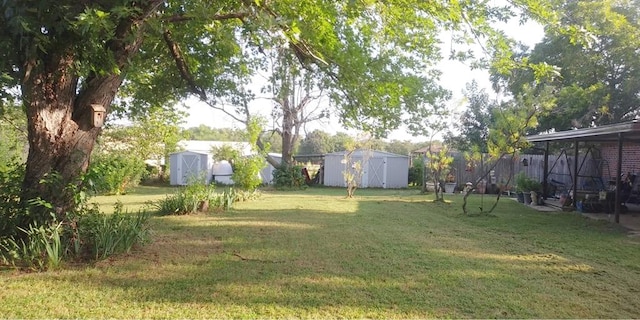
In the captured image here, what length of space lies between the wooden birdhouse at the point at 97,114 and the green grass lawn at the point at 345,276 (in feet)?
5.62

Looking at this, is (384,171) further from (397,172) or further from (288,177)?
(288,177)

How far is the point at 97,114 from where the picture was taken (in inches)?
213

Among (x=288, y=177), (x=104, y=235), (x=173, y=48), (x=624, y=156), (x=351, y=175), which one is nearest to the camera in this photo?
(x=104, y=235)

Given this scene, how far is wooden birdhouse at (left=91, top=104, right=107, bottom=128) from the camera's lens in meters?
5.39

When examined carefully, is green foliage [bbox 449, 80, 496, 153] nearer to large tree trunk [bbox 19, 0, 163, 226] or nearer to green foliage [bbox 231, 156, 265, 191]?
green foliage [bbox 231, 156, 265, 191]

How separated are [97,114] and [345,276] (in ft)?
11.8

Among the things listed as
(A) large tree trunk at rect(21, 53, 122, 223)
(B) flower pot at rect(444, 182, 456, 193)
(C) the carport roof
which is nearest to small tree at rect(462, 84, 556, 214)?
(C) the carport roof

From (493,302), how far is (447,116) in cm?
1383

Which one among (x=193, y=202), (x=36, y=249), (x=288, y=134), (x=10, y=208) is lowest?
Result: (x=36, y=249)

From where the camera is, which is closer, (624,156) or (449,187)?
(624,156)

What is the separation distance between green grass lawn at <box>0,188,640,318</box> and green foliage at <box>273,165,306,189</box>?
1342 cm

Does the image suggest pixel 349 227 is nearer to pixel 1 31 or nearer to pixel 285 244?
pixel 285 244

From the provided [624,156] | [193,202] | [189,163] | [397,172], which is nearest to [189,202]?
[193,202]

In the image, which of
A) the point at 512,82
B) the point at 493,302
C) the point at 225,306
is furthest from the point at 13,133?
the point at 512,82
